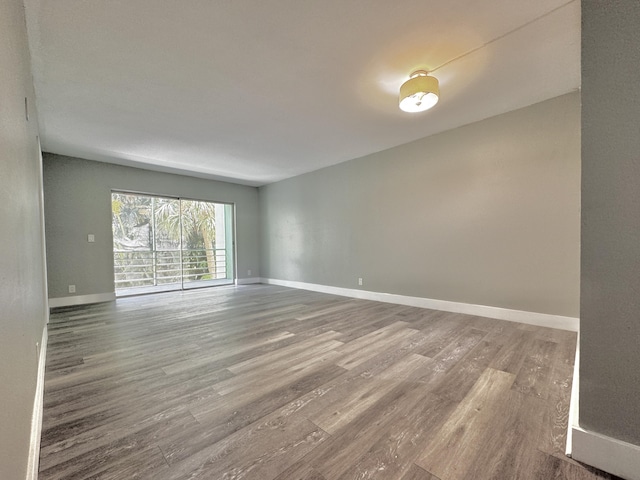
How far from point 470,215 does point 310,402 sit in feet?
9.57

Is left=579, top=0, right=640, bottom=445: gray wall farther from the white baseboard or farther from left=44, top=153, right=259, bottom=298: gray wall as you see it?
left=44, top=153, right=259, bottom=298: gray wall

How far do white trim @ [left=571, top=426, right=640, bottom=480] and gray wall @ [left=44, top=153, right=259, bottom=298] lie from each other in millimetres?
5962

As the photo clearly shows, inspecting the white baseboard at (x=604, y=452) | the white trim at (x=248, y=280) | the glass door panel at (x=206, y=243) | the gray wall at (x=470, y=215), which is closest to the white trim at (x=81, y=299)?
the glass door panel at (x=206, y=243)

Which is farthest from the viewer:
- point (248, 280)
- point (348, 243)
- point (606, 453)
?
point (248, 280)

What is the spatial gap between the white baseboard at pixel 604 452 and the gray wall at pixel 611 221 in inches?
1.1

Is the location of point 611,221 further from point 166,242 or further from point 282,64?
point 166,242

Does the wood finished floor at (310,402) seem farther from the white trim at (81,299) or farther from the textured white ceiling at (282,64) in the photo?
the textured white ceiling at (282,64)

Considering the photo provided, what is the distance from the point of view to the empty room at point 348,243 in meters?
1.02

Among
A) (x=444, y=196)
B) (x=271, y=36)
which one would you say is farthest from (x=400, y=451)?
(x=444, y=196)

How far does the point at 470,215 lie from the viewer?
3.18m

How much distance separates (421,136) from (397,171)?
58cm

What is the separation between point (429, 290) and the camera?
3.55 metres

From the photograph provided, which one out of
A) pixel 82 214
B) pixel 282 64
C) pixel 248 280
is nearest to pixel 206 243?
pixel 248 280

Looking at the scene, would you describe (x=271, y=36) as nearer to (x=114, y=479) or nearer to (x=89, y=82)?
(x=89, y=82)
